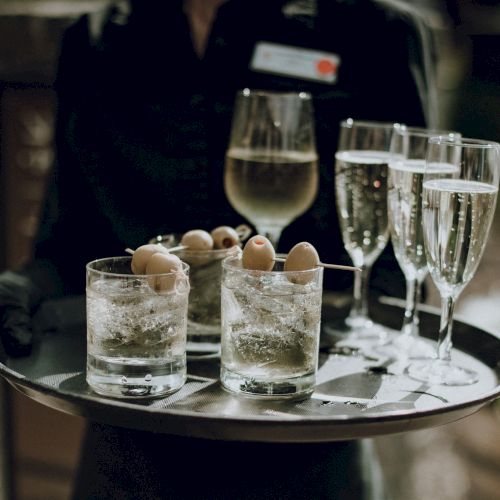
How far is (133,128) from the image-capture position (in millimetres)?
1966

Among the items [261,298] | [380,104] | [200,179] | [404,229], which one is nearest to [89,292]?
[261,298]

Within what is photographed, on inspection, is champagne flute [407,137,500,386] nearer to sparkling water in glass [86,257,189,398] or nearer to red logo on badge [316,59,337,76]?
sparkling water in glass [86,257,189,398]

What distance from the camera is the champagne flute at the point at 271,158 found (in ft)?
4.50

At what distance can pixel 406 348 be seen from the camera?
1.27 m

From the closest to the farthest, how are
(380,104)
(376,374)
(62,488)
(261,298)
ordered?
A: (261,298) < (376,374) < (380,104) < (62,488)

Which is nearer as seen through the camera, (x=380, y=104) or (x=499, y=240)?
(x=380, y=104)

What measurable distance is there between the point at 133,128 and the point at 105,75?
0.14 metres

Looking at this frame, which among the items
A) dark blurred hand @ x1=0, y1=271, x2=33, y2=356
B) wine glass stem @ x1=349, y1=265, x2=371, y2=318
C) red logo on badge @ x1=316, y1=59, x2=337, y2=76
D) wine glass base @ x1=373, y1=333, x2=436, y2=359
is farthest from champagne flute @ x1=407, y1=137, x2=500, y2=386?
red logo on badge @ x1=316, y1=59, x2=337, y2=76

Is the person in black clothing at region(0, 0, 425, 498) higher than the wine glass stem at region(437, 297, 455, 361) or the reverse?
higher

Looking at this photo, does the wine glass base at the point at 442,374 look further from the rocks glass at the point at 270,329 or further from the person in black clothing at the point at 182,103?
the person in black clothing at the point at 182,103

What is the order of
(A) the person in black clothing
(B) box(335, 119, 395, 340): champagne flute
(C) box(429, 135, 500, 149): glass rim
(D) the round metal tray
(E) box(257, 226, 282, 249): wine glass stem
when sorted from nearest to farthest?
1. (D) the round metal tray
2. (C) box(429, 135, 500, 149): glass rim
3. (B) box(335, 119, 395, 340): champagne flute
4. (E) box(257, 226, 282, 249): wine glass stem
5. (A) the person in black clothing

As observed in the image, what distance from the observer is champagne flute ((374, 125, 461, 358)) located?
47.7 inches

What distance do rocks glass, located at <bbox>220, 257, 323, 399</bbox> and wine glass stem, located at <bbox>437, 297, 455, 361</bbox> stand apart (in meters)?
0.23

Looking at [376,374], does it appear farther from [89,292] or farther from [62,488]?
[62,488]
